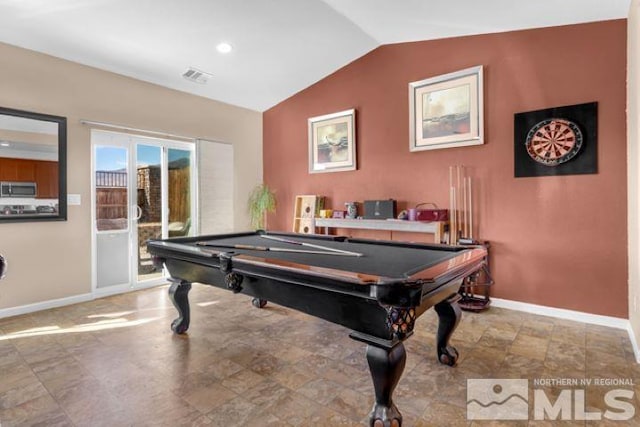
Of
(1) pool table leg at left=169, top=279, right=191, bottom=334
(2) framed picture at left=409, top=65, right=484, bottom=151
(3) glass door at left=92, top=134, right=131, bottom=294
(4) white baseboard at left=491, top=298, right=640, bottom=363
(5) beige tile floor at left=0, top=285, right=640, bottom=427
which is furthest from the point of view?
(3) glass door at left=92, top=134, right=131, bottom=294

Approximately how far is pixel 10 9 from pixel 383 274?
4.09 m

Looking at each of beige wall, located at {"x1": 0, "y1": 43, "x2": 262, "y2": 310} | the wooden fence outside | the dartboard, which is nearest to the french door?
the wooden fence outside

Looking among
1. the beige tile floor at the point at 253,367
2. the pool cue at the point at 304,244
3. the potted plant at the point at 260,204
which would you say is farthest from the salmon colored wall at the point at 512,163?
the pool cue at the point at 304,244

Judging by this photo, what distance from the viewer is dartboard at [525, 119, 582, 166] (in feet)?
10.7

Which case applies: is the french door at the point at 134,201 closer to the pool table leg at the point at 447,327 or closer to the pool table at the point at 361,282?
the pool table at the point at 361,282

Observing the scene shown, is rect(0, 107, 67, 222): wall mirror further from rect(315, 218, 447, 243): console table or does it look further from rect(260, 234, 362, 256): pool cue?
rect(315, 218, 447, 243): console table

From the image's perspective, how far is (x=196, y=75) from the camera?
458 cm

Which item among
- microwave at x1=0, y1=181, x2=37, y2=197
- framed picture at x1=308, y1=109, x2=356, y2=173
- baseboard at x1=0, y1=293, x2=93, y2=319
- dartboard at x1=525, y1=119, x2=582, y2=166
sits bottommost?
baseboard at x1=0, y1=293, x2=93, y2=319

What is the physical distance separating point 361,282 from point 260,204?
435 cm

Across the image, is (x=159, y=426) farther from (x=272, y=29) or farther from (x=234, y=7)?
(x=272, y=29)

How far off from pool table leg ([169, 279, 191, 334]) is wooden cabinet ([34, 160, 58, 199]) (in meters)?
2.08

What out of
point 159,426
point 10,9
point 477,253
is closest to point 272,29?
point 10,9

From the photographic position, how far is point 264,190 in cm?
573

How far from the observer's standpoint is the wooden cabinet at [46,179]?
368 centimetres
